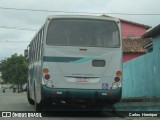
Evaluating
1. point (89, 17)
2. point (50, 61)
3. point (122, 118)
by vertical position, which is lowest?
point (122, 118)

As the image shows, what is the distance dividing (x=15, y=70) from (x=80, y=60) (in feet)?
290

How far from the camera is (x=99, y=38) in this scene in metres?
15.4

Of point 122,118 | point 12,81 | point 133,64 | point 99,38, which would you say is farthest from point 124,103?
point 12,81

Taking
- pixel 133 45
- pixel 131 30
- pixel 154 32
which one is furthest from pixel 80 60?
pixel 131 30

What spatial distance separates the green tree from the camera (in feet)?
331

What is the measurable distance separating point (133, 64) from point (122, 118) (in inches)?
458

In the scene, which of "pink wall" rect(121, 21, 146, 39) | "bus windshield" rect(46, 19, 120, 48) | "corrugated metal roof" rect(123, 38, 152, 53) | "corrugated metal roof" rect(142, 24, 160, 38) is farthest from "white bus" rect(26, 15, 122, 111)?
"pink wall" rect(121, 21, 146, 39)

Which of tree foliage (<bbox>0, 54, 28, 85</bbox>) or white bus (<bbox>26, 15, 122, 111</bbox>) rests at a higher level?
tree foliage (<bbox>0, 54, 28, 85</bbox>)

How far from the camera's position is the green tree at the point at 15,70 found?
10092 centimetres

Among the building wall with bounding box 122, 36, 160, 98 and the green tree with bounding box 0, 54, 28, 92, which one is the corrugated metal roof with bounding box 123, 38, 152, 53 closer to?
the building wall with bounding box 122, 36, 160, 98

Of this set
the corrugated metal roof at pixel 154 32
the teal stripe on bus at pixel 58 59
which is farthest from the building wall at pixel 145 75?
the teal stripe on bus at pixel 58 59

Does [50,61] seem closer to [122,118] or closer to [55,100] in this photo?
[55,100]

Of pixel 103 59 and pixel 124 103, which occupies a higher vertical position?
pixel 103 59

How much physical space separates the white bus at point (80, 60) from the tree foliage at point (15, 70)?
84639mm
